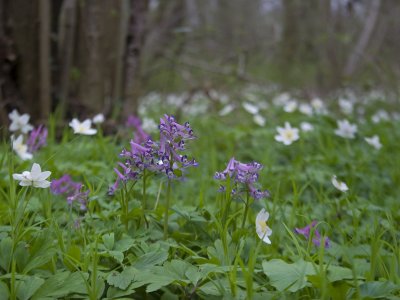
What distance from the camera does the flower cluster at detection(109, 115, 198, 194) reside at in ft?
4.58

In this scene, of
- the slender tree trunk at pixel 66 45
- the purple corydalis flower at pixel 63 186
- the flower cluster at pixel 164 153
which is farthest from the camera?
the slender tree trunk at pixel 66 45

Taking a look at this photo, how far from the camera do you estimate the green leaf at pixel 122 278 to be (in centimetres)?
119

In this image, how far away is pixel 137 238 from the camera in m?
1.50

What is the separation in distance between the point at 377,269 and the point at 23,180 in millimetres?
1152

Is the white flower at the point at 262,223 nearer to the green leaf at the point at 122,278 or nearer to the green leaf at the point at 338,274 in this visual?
the green leaf at the point at 338,274

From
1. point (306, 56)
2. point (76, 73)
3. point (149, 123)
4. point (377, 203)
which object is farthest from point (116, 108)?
point (306, 56)

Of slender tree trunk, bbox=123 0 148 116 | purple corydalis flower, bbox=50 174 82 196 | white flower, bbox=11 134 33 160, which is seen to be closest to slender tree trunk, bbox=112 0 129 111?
slender tree trunk, bbox=123 0 148 116

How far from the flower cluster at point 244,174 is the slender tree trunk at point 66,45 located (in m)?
2.44

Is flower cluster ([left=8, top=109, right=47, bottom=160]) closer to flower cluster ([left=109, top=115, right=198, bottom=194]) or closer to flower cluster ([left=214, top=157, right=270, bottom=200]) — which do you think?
flower cluster ([left=109, top=115, right=198, bottom=194])

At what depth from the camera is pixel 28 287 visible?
1.18 metres

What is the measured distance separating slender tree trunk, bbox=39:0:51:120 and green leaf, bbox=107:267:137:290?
240 centimetres

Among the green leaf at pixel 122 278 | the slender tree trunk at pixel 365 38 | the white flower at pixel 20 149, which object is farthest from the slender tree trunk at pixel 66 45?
the slender tree trunk at pixel 365 38

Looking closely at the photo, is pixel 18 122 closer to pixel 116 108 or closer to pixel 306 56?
pixel 116 108

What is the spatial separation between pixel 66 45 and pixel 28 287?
2746mm
